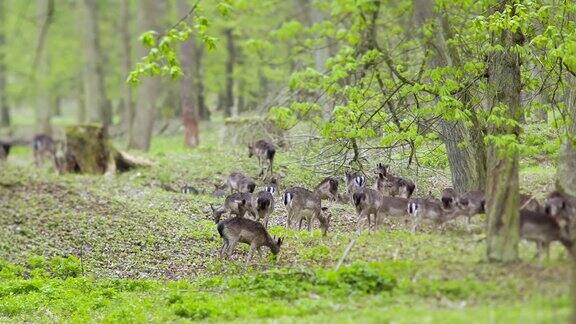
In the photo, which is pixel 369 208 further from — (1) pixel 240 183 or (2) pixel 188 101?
(2) pixel 188 101

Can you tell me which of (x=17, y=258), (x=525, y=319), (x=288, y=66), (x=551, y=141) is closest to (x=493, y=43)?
(x=551, y=141)

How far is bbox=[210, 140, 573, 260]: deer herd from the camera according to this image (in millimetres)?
10478

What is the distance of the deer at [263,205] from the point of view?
47.3ft

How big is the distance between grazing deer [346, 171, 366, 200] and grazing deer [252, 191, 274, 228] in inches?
53.2

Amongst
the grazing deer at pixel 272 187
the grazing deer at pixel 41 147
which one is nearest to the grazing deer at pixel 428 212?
the grazing deer at pixel 272 187

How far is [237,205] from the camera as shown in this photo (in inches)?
597

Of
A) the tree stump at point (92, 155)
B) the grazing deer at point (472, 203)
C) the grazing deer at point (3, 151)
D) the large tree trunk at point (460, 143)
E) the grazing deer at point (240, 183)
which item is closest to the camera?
the grazing deer at point (472, 203)

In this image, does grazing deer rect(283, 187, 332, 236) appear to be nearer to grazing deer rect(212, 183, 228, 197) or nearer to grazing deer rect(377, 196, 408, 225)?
grazing deer rect(377, 196, 408, 225)

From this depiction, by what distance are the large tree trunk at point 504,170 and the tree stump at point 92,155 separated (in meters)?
14.5

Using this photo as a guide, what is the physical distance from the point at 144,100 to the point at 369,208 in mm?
20333

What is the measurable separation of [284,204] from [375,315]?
5.24m

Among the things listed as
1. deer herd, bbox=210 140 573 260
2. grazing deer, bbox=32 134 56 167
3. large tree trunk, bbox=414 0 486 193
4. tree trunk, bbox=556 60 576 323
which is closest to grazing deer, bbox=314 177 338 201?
deer herd, bbox=210 140 573 260

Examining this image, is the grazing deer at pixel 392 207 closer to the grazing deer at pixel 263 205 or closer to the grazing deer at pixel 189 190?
the grazing deer at pixel 263 205

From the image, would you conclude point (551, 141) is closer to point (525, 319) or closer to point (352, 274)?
point (352, 274)
